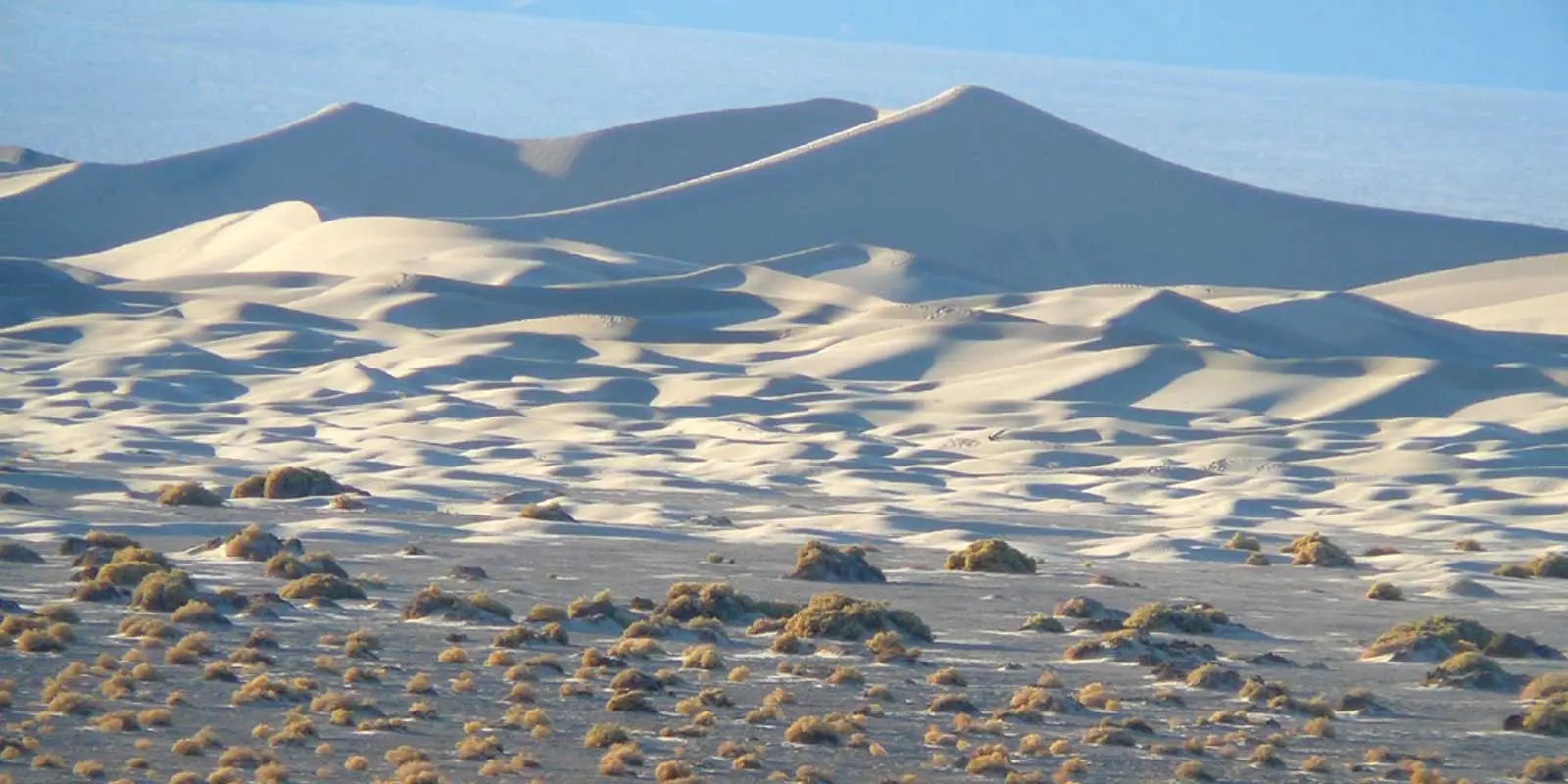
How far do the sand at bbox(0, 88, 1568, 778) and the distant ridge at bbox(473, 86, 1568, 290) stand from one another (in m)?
0.16

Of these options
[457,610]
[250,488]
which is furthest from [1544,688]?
[250,488]

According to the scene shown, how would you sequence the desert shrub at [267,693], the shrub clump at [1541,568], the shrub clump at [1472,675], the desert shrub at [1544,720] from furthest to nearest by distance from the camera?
the shrub clump at [1541,568] → the shrub clump at [1472,675] → the desert shrub at [1544,720] → the desert shrub at [267,693]

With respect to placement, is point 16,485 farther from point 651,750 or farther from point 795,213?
point 795,213

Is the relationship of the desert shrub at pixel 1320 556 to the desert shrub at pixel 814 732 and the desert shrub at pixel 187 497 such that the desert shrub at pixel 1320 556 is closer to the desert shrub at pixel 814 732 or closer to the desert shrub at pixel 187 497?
the desert shrub at pixel 187 497

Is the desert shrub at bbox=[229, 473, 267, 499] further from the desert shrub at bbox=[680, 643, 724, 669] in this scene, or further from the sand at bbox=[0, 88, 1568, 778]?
the desert shrub at bbox=[680, 643, 724, 669]

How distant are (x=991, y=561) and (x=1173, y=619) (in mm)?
4268

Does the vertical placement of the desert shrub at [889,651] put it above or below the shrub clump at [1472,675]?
below

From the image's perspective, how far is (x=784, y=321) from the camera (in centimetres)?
5609

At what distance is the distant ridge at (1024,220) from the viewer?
2734 inches

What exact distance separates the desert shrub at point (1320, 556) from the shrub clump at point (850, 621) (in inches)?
330

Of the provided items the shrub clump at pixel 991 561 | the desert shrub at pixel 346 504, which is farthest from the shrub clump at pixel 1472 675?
the desert shrub at pixel 346 504

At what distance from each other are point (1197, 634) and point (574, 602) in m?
4.72

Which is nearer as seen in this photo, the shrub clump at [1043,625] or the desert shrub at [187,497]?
the shrub clump at [1043,625]

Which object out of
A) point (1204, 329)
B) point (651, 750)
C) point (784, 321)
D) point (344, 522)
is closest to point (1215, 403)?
point (1204, 329)
